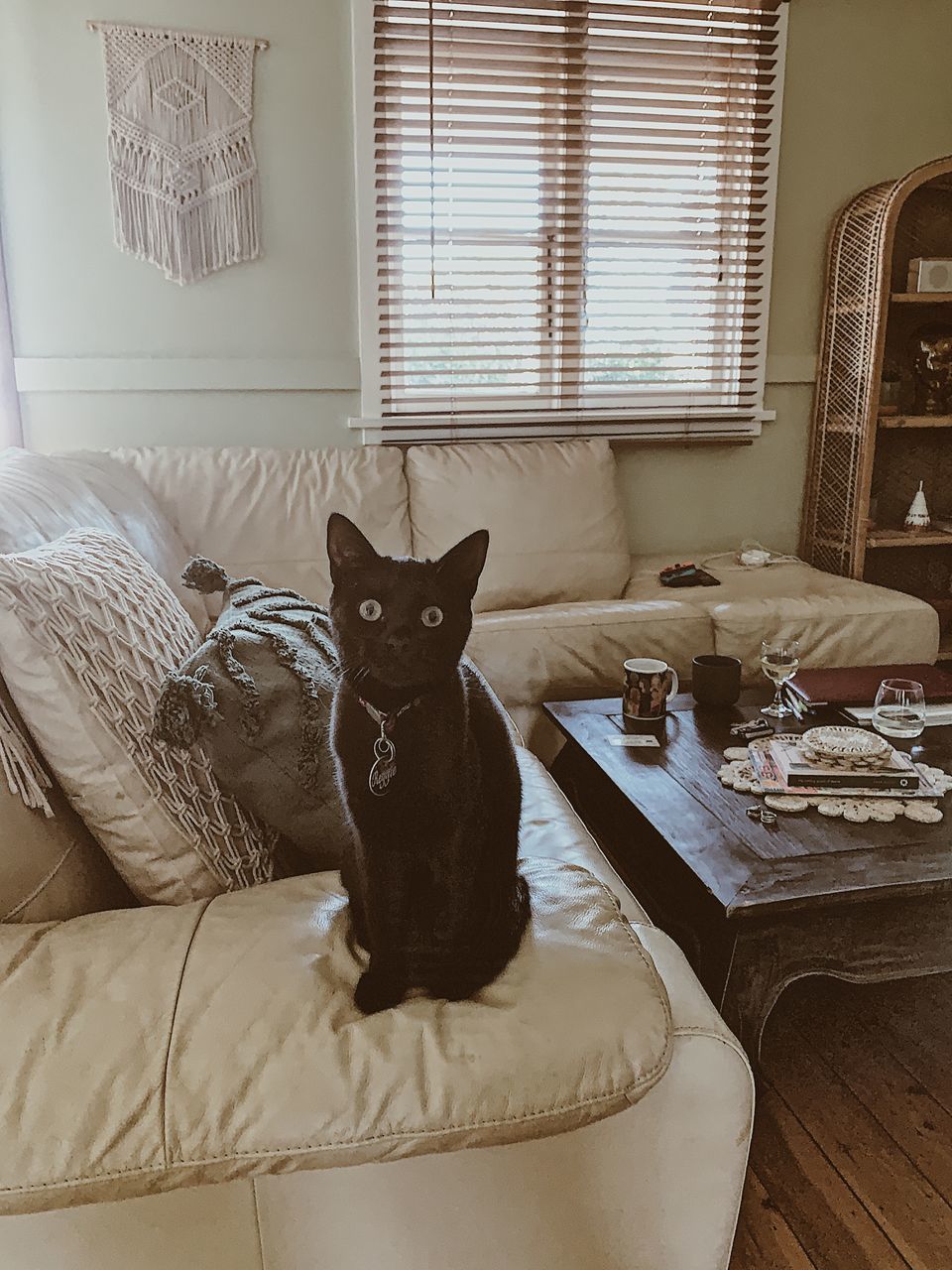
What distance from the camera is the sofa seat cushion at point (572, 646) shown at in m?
2.16

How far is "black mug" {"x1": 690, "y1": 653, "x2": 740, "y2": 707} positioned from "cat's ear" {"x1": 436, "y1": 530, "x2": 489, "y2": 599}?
1.05 m

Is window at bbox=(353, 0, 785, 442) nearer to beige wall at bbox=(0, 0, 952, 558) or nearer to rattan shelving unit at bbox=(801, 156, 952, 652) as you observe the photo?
beige wall at bbox=(0, 0, 952, 558)

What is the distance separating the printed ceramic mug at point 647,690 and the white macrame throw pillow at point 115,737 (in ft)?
2.95

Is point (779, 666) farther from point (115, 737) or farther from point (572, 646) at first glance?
point (115, 737)

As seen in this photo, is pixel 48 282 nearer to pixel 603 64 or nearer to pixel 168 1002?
pixel 603 64

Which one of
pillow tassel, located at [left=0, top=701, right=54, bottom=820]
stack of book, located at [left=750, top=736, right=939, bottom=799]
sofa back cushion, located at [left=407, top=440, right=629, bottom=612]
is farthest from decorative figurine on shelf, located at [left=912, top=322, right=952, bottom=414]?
pillow tassel, located at [left=0, top=701, right=54, bottom=820]

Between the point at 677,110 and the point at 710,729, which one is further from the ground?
the point at 677,110

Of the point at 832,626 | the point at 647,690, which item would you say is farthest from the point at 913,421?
the point at 647,690

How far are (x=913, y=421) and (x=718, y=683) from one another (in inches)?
62.8

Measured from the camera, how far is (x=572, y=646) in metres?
2.19

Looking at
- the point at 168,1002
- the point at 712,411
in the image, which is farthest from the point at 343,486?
the point at 168,1002

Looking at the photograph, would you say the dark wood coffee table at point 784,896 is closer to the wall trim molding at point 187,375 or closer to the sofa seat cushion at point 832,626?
the sofa seat cushion at point 832,626

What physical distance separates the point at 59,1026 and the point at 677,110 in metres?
2.94

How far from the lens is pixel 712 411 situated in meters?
2.95
